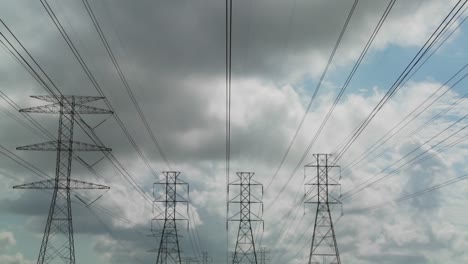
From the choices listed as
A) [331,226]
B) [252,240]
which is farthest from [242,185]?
[331,226]

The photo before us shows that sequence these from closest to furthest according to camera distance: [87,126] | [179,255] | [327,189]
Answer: [87,126], [327,189], [179,255]

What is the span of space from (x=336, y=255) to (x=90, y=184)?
3126 centimetres

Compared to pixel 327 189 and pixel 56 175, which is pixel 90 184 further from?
pixel 327 189

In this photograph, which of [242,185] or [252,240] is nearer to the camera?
[252,240]

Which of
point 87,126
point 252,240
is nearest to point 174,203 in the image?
point 252,240

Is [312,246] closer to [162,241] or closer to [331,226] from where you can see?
[331,226]

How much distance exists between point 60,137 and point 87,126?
326 inches

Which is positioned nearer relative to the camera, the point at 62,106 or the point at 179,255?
the point at 62,106

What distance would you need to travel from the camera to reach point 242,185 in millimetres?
89312

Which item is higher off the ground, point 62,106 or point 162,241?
point 62,106

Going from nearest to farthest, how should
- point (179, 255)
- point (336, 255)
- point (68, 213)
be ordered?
1. point (68, 213)
2. point (336, 255)
3. point (179, 255)

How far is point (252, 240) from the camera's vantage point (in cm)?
8225

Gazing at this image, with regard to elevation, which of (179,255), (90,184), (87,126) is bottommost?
(179,255)

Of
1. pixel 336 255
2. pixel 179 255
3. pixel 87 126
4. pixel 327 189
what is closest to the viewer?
pixel 87 126
